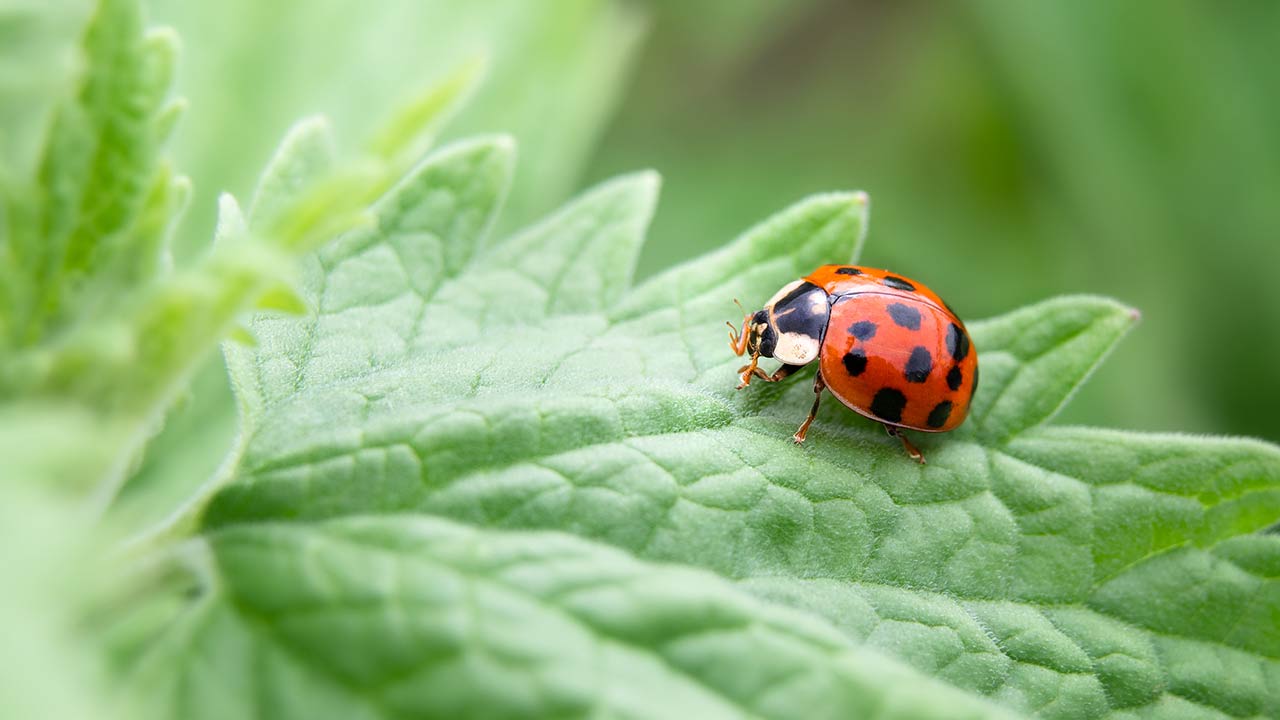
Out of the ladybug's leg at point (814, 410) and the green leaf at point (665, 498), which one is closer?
the green leaf at point (665, 498)

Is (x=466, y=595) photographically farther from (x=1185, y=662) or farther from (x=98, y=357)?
(x=1185, y=662)

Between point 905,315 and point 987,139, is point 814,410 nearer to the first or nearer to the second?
point 905,315

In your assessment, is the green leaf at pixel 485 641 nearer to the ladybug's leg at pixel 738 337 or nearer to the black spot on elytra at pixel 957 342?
the ladybug's leg at pixel 738 337

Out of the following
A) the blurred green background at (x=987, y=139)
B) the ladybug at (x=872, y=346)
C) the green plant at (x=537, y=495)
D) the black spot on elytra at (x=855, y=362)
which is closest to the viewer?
the green plant at (x=537, y=495)

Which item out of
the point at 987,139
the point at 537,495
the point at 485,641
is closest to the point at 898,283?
the point at 537,495

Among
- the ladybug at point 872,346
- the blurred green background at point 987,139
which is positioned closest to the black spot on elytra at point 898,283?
the ladybug at point 872,346

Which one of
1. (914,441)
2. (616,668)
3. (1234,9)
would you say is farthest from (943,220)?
(616,668)

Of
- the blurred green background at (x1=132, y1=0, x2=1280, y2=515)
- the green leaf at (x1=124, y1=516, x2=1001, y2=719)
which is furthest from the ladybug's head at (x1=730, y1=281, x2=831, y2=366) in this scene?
the blurred green background at (x1=132, y1=0, x2=1280, y2=515)
